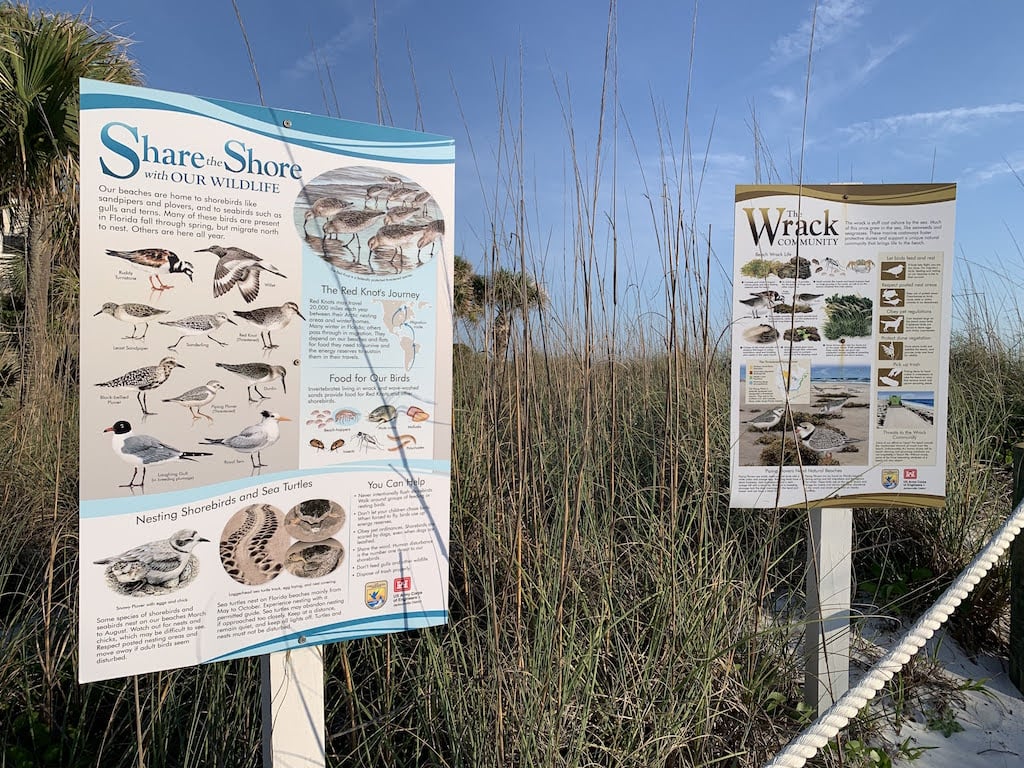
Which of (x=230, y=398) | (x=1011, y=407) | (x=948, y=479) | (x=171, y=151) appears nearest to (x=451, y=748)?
(x=230, y=398)

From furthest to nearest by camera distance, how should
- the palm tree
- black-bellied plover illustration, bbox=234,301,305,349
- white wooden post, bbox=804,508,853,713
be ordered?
the palm tree, white wooden post, bbox=804,508,853,713, black-bellied plover illustration, bbox=234,301,305,349

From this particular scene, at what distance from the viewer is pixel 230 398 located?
120cm

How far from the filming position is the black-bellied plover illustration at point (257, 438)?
3.97ft

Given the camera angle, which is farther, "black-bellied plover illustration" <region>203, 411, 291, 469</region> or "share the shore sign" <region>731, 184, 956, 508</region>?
"share the shore sign" <region>731, 184, 956, 508</region>

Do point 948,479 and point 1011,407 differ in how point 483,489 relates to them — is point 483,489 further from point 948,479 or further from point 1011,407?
point 1011,407

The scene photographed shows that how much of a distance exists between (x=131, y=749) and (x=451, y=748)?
2.70 feet

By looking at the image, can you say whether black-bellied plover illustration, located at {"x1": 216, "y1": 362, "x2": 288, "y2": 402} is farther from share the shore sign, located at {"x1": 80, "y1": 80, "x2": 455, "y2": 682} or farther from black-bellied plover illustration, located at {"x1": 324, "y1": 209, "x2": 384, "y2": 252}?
black-bellied plover illustration, located at {"x1": 324, "y1": 209, "x2": 384, "y2": 252}

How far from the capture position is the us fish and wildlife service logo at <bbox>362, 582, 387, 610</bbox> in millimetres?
1338

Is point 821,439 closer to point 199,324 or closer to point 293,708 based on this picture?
point 293,708

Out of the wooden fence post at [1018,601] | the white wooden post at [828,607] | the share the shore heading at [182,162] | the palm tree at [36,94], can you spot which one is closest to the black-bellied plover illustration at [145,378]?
the share the shore heading at [182,162]

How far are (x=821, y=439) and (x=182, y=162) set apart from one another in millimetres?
1901

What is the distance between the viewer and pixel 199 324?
1.18m

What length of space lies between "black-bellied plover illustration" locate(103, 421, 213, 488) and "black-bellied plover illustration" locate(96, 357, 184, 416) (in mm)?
43

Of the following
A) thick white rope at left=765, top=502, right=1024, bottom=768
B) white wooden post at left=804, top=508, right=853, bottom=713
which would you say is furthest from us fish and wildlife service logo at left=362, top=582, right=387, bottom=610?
white wooden post at left=804, top=508, right=853, bottom=713
